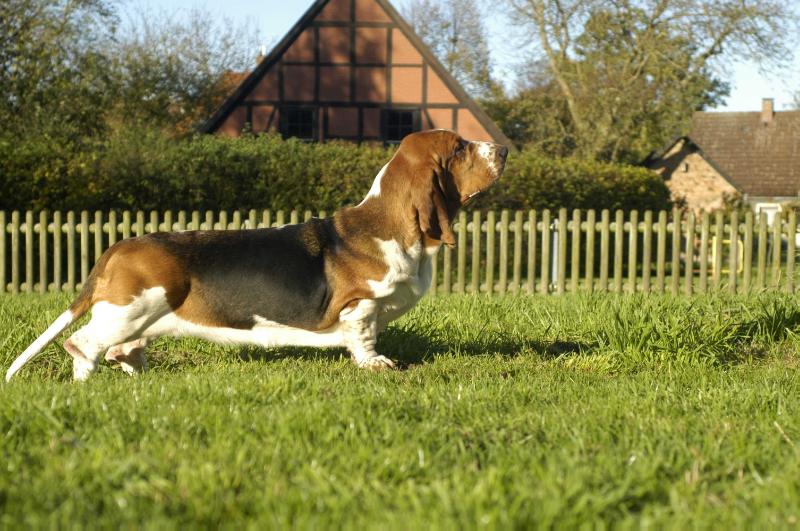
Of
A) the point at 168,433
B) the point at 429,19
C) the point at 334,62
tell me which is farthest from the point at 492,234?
the point at 429,19

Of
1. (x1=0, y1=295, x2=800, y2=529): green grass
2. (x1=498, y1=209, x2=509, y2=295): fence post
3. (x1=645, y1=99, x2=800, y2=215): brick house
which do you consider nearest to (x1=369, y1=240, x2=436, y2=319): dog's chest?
(x1=0, y1=295, x2=800, y2=529): green grass

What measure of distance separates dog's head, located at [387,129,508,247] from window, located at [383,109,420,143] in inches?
1001

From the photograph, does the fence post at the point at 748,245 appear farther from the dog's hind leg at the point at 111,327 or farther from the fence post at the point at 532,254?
the dog's hind leg at the point at 111,327

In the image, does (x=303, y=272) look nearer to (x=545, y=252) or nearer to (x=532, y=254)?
(x=532, y=254)

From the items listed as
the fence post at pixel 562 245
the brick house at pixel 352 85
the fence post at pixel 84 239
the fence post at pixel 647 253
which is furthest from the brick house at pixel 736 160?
the fence post at pixel 84 239

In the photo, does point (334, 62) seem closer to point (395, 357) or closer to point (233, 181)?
point (233, 181)

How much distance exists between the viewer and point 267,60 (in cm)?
3031

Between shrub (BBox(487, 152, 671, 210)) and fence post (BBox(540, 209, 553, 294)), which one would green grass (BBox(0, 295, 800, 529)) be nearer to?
fence post (BBox(540, 209, 553, 294))

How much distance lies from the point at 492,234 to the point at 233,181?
5169 mm

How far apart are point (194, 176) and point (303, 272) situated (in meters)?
11.8

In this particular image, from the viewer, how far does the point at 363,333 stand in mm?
5809

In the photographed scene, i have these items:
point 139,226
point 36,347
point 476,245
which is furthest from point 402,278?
point 139,226

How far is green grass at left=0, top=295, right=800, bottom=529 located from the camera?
276 cm

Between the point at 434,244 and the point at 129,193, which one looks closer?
the point at 434,244
